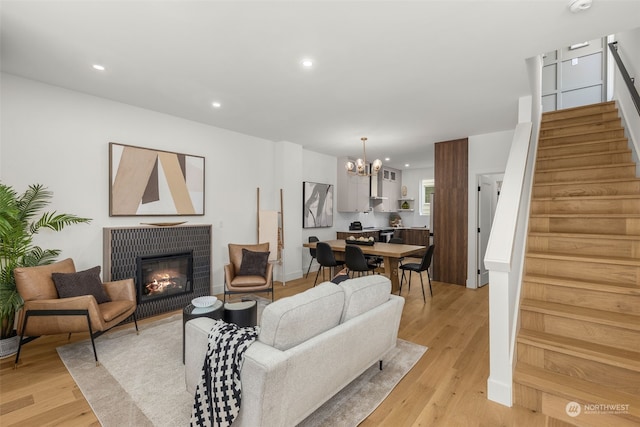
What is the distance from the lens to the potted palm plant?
251 cm

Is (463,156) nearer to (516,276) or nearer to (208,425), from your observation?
(516,276)

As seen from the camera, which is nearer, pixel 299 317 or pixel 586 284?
pixel 299 317

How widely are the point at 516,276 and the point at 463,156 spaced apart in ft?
11.5

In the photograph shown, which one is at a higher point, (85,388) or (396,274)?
(396,274)

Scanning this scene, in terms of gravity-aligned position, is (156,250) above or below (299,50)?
below

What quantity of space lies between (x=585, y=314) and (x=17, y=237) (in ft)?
15.7

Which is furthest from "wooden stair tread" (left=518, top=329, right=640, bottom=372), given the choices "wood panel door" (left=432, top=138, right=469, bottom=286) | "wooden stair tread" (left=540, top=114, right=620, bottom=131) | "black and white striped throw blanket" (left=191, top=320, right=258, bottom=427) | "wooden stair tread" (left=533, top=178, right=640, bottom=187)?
"wood panel door" (left=432, top=138, right=469, bottom=286)

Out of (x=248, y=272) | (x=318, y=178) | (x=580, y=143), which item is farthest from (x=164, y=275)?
(x=580, y=143)

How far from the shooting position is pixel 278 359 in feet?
4.62

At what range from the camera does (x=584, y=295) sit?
7.00 ft

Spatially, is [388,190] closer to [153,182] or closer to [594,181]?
[594,181]

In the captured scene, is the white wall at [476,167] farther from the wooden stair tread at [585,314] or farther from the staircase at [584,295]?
the wooden stair tread at [585,314]

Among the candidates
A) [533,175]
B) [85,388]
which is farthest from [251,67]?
[533,175]

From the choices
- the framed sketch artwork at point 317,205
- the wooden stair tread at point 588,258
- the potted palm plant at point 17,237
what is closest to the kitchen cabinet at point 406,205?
the framed sketch artwork at point 317,205
